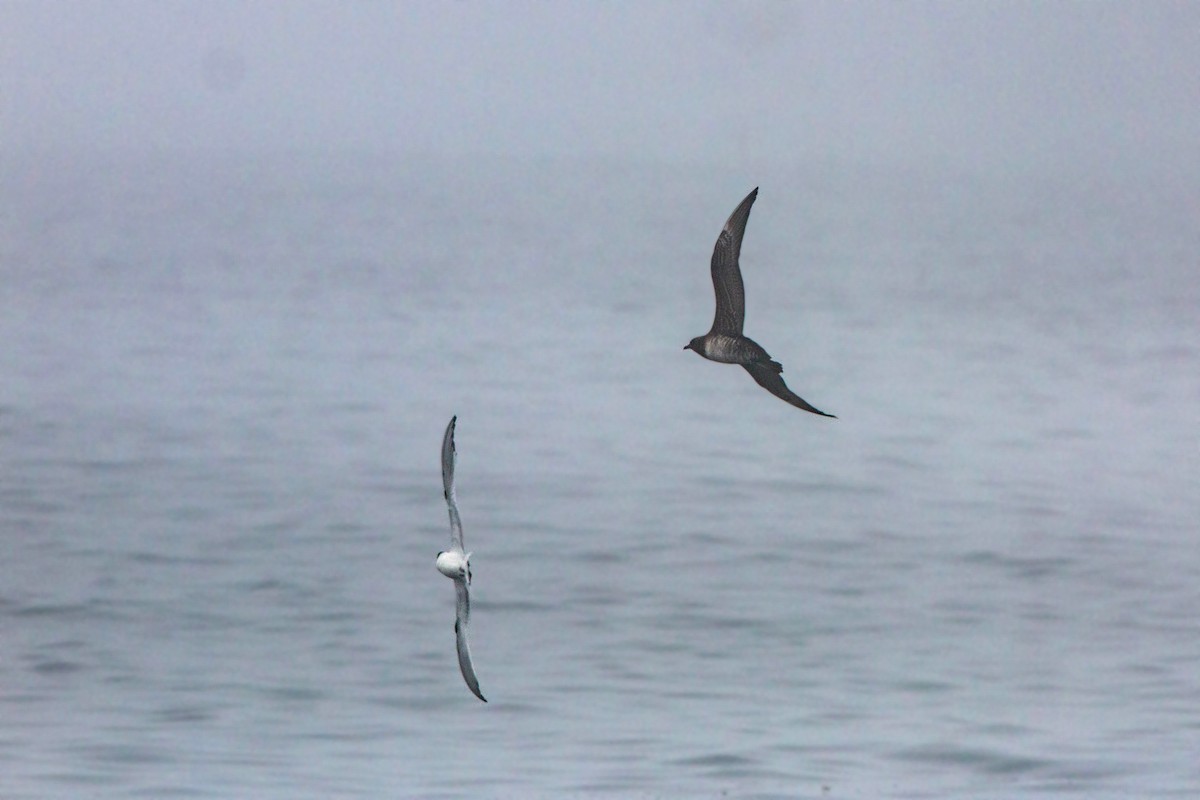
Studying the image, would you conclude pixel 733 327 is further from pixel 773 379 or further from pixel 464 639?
pixel 464 639

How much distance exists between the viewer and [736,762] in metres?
15.9

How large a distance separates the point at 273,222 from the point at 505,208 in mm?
19329

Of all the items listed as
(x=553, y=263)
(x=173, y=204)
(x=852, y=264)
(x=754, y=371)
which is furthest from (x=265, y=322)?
(x=173, y=204)

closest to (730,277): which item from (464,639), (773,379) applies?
(773,379)

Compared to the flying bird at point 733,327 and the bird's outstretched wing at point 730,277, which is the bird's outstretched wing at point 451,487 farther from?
the bird's outstretched wing at point 730,277

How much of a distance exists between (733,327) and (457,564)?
6.69 ft

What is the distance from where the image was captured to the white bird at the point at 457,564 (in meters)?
11.2

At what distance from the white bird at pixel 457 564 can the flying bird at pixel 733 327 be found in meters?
1.48

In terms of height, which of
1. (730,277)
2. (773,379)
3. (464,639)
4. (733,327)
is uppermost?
(730,277)

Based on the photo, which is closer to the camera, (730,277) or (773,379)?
(773,379)

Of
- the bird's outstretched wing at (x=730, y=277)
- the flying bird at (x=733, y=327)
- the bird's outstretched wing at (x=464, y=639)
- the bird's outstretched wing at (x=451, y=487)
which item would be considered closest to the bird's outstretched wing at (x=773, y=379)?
the flying bird at (x=733, y=327)

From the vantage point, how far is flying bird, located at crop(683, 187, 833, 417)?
11281 millimetres

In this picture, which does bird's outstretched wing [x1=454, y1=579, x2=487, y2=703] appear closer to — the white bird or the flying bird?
the white bird

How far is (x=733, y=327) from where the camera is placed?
38.1 feet
